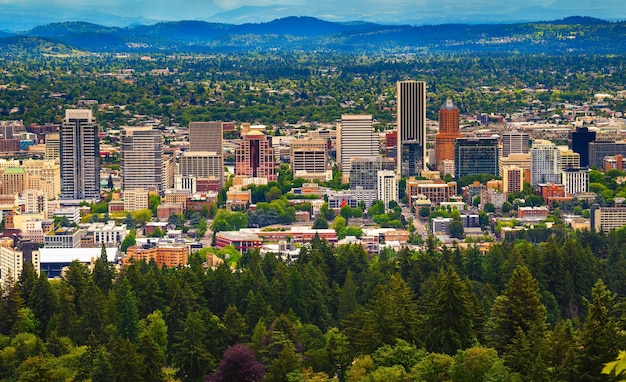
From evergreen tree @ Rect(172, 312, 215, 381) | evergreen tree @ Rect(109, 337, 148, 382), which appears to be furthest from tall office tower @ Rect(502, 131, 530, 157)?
evergreen tree @ Rect(109, 337, 148, 382)

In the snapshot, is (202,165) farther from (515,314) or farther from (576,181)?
(515,314)

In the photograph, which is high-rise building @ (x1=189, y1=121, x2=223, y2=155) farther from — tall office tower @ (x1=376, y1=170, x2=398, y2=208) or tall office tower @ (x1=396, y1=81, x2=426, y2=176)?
tall office tower @ (x1=376, y1=170, x2=398, y2=208)

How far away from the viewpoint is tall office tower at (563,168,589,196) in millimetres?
68750

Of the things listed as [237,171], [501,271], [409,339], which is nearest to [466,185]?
[237,171]

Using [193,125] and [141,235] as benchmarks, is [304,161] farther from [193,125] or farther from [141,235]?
[141,235]

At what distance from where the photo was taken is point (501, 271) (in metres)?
40.2

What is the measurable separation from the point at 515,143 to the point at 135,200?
69.4 ft

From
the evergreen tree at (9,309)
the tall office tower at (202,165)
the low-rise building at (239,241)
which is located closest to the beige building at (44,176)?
the tall office tower at (202,165)

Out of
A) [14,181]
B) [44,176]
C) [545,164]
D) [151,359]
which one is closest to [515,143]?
[545,164]

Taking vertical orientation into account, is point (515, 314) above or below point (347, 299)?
above

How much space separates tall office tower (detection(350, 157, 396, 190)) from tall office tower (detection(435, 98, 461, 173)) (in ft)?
19.8

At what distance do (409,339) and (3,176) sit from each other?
41682mm

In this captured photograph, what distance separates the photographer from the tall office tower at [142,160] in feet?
231

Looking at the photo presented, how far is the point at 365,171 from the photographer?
70188mm
